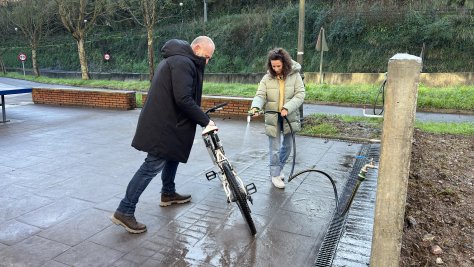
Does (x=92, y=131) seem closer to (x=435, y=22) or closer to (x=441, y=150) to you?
(x=441, y=150)

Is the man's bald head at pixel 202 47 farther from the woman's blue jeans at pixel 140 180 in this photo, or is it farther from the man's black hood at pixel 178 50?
the woman's blue jeans at pixel 140 180

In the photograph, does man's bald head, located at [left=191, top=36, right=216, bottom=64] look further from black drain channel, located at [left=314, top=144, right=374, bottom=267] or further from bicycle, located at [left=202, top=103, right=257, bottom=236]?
black drain channel, located at [left=314, top=144, right=374, bottom=267]

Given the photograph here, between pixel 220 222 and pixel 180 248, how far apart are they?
23.8 inches

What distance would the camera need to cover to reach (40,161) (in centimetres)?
580

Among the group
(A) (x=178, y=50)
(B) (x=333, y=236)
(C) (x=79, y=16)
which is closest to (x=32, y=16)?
(C) (x=79, y=16)

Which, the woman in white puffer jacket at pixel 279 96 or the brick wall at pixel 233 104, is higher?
the woman in white puffer jacket at pixel 279 96

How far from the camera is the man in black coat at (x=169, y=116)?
3385 millimetres

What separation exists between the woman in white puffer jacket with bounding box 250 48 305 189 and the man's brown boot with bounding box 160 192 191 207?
1154 mm

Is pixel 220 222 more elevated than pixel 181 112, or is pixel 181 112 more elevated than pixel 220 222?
pixel 181 112

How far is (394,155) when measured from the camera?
220cm

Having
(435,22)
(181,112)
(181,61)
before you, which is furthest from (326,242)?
(435,22)

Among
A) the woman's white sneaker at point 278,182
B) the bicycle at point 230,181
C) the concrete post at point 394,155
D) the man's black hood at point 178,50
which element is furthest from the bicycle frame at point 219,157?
the concrete post at point 394,155

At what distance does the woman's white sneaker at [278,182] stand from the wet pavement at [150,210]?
0.26ft

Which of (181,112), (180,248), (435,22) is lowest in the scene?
(180,248)
